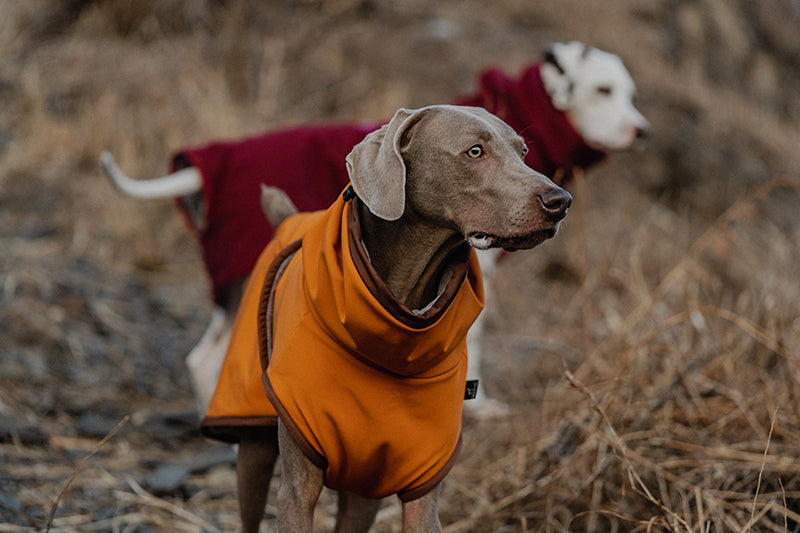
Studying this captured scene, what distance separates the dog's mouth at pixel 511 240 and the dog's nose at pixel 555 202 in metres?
0.03

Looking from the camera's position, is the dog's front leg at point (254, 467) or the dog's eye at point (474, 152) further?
the dog's front leg at point (254, 467)

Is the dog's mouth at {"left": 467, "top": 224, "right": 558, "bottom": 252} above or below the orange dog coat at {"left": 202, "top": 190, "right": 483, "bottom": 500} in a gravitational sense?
above

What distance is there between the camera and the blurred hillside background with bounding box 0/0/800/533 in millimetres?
→ 2906

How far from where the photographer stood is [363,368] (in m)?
1.97

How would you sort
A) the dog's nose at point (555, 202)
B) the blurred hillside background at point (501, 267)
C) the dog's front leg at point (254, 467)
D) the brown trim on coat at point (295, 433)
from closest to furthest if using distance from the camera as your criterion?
1. the dog's nose at point (555, 202)
2. the brown trim on coat at point (295, 433)
3. the dog's front leg at point (254, 467)
4. the blurred hillside background at point (501, 267)

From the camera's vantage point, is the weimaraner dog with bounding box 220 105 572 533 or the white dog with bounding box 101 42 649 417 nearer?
the weimaraner dog with bounding box 220 105 572 533

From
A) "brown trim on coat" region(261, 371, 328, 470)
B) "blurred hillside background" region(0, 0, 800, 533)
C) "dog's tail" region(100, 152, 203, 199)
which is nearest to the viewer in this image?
"brown trim on coat" region(261, 371, 328, 470)

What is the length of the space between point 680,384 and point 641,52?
7.60m

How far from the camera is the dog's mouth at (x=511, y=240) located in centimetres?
187

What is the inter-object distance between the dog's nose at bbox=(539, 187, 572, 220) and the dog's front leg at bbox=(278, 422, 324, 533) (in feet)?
2.54

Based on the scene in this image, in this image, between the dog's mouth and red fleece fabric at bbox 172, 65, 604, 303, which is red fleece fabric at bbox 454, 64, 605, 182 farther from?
the dog's mouth

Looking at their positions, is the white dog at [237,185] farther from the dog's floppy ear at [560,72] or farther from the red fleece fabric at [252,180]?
the dog's floppy ear at [560,72]

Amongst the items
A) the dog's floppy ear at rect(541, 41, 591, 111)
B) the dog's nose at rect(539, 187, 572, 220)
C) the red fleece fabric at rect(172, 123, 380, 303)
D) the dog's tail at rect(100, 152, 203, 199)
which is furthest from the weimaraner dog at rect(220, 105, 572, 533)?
the dog's floppy ear at rect(541, 41, 591, 111)

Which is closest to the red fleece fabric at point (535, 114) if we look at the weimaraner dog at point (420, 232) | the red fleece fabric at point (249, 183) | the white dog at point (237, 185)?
the white dog at point (237, 185)
